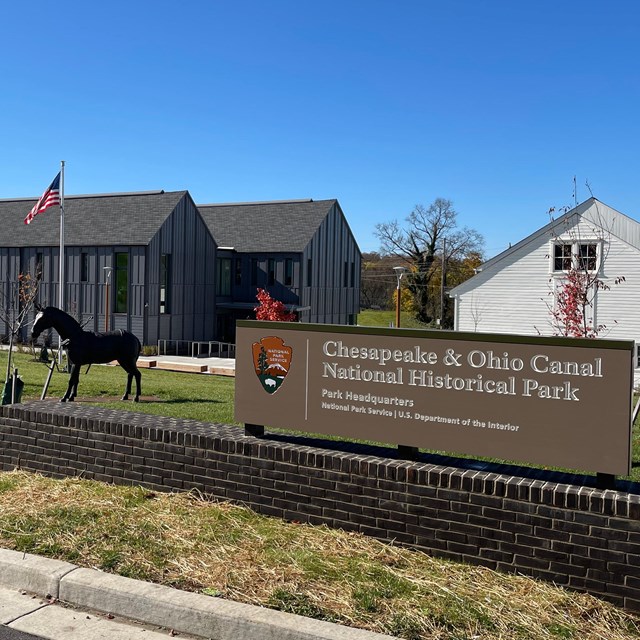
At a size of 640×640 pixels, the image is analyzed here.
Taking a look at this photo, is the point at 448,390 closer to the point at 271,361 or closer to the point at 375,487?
the point at 375,487

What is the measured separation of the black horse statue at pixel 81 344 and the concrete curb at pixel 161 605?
297 inches

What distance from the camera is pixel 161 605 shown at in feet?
17.4

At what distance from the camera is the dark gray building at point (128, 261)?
133 ft

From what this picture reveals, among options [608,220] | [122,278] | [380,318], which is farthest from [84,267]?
[380,318]

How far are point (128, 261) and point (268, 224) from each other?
11.9 meters

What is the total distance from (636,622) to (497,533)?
1.16 metres

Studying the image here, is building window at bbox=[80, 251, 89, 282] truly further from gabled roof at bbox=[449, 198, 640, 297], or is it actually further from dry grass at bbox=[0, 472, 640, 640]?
dry grass at bbox=[0, 472, 640, 640]

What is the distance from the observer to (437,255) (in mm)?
67250

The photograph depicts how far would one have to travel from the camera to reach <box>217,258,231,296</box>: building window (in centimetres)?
4753

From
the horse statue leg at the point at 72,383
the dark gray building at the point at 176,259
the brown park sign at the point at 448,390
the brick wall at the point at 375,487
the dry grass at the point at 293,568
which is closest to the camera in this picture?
the dry grass at the point at 293,568

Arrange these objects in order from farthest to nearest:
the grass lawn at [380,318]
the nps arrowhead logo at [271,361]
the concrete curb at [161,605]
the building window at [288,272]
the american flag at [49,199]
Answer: the grass lawn at [380,318] < the building window at [288,272] < the american flag at [49,199] < the nps arrowhead logo at [271,361] < the concrete curb at [161,605]

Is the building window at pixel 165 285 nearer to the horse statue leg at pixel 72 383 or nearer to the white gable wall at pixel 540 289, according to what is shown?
the white gable wall at pixel 540 289

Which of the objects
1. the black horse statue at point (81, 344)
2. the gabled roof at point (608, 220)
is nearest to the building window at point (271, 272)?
the gabled roof at point (608, 220)

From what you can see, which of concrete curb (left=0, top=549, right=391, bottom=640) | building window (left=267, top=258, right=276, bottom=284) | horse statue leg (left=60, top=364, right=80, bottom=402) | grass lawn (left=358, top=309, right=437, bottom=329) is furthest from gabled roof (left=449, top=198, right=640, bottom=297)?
grass lawn (left=358, top=309, right=437, bottom=329)
